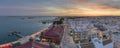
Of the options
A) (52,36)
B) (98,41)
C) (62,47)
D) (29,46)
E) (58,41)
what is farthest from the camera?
(52,36)

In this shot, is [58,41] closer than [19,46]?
No

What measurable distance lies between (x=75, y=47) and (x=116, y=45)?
9.14 feet

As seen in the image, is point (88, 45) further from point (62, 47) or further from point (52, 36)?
point (52, 36)

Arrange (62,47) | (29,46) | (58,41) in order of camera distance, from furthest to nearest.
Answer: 1. (58,41)
2. (62,47)
3. (29,46)

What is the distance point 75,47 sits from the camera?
52.9ft

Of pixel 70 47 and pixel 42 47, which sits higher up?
pixel 42 47

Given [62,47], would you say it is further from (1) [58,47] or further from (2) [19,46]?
(2) [19,46]

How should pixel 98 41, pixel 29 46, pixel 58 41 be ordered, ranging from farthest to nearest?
1. pixel 58 41
2. pixel 98 41
3. pixel 29 46

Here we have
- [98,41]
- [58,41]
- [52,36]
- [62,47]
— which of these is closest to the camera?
[98,41]

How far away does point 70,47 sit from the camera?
16219mm

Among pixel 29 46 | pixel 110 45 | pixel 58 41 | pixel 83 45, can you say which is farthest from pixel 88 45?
pixel 29 46

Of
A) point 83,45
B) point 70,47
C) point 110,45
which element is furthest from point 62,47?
point 110,45

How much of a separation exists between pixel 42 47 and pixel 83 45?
11.9 ft

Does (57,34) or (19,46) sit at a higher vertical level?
(19,46)
